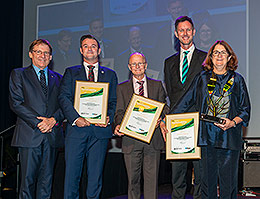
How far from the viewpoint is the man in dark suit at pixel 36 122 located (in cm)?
335

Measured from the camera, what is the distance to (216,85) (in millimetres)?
3045

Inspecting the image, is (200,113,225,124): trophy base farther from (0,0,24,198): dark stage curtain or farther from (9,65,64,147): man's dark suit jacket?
(0,0,24,198): dark stage curtain

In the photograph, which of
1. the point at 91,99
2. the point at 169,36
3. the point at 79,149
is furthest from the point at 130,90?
the point at 169,36

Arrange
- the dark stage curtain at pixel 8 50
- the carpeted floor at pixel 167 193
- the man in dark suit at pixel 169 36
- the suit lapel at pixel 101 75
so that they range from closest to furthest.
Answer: the suit lapel at pixel 101 75
the carpeted floor at pixel 167 193
the man in dark suit at pixel 169 36
the dark stage curtain at pixel 8 50

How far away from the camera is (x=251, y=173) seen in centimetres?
553

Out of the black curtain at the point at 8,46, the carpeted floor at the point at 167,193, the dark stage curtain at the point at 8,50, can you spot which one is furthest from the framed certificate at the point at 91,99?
the black curtain at the point at 8,46

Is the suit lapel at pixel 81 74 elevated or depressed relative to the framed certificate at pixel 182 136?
elevated

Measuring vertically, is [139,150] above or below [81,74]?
below

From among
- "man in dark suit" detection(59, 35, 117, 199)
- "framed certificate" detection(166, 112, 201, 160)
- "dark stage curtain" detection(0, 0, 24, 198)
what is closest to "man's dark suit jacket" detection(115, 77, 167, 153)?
"man in dark suit" detection(59, 35, 117, 199)

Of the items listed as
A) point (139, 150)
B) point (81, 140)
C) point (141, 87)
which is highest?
point (141, 87)

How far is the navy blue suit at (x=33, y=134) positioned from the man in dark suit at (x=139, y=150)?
0.66 meters

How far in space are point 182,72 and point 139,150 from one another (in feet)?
2.96

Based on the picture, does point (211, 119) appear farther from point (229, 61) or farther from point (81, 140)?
point (81, 140)

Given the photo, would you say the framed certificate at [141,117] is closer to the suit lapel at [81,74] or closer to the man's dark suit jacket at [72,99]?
the man's dark suit jacket at [72,99]
